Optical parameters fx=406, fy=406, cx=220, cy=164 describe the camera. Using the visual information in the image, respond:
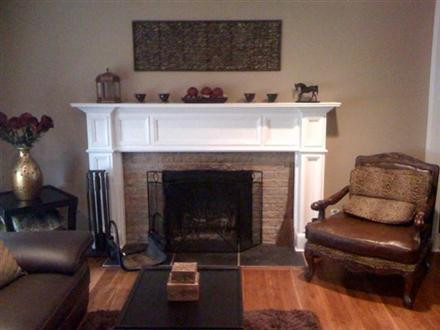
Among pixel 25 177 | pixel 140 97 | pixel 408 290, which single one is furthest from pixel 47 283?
pixel 408 290

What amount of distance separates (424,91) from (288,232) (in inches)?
68.5

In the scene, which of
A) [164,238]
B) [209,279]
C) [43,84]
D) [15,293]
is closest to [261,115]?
[164,238]

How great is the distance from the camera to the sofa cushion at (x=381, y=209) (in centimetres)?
300

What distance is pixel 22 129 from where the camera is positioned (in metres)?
3.27

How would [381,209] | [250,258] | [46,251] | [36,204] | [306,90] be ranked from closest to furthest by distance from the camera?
1. [46,251]
2. [381,209]
3. [36,204]
4. [306,90]
5. [250,258]

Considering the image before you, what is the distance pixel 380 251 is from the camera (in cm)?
273

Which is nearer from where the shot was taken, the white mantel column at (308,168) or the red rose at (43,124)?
the red rose at (43,124)

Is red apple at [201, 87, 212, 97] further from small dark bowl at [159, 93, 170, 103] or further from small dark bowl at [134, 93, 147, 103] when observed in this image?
small dark bowl at [134, 93, 147, 103]

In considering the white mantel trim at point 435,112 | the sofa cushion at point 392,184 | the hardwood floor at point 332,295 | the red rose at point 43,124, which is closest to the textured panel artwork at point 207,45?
the red rose at point 43,124

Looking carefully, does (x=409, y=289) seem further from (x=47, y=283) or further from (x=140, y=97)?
(x=140, y=97)

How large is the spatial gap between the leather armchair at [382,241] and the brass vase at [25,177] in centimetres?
220

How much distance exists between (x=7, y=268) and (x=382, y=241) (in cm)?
229

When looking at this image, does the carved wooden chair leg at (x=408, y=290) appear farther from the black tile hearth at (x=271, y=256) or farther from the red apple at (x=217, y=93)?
the red apple at (x=217, y=93)

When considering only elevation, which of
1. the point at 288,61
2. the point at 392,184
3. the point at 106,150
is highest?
the point at 288,61
